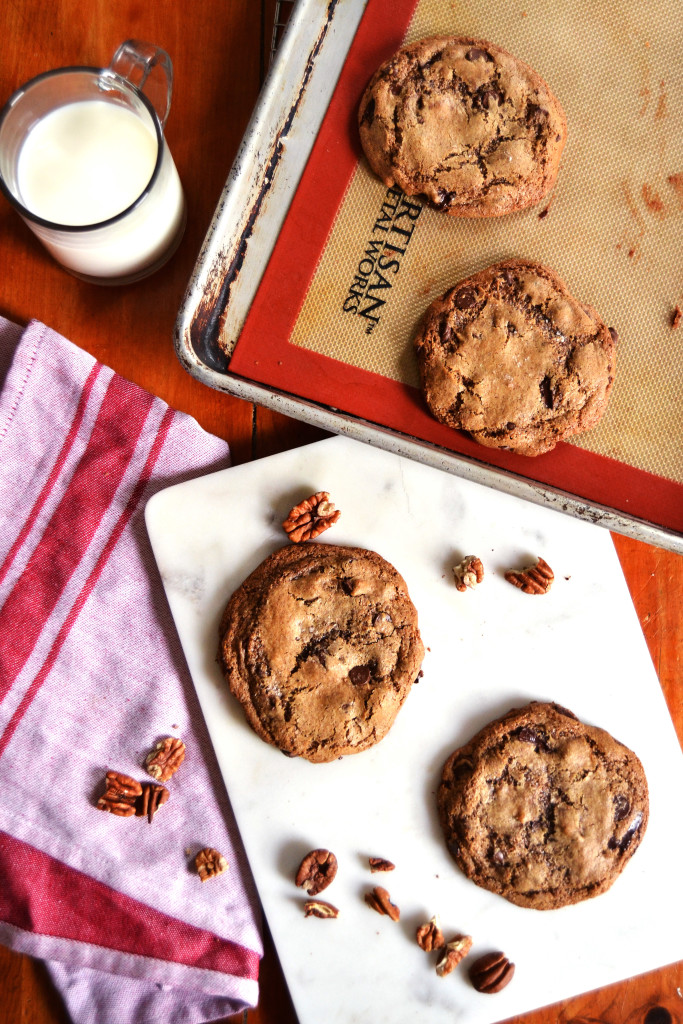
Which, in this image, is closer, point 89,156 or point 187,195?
point 89,156

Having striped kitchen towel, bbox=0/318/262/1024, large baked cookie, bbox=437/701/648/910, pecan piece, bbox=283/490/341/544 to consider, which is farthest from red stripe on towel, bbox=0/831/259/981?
pecan piece, bbox=283/490/341/544

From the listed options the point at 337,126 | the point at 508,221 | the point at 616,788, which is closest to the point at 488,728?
the point at 616,788

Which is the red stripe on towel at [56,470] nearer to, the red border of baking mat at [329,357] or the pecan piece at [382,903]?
the red border of baking mat at [329,357]

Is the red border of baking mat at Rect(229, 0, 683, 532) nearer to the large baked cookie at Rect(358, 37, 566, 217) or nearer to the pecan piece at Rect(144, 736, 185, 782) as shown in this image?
the large baked cookie at Rect(358, 37, 566, 217)

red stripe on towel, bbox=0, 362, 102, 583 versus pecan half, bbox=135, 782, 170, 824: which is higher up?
red stripe on towel, bbox=0, 362, 102, 583

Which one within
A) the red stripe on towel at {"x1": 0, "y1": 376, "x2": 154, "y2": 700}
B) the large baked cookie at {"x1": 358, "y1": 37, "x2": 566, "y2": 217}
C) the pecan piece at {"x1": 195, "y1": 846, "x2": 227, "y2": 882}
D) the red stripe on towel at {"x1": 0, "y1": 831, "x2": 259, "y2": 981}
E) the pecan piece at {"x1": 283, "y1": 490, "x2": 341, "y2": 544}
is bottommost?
the red stripe on towel at {"x1": 0, "y1": 831, "x2": 259, "y2": 981}

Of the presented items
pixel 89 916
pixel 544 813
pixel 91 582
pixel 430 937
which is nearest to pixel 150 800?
pixel 89 916

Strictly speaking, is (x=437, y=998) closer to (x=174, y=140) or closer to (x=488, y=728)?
(x=488, y=728)

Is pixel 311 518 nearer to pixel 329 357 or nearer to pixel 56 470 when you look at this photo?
pixel 329 357
